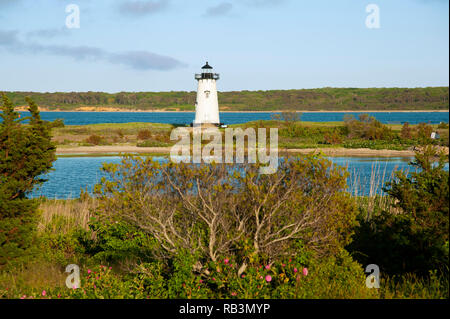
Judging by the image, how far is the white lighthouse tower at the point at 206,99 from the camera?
54.5 m

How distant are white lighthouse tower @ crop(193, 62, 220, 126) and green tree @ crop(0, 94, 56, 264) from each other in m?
45.8

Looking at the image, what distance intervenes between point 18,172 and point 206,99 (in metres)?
46.9

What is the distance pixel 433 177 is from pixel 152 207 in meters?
4.97

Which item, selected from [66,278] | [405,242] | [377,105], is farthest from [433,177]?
[377,105]

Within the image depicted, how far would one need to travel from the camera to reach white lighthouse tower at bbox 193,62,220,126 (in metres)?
54.5

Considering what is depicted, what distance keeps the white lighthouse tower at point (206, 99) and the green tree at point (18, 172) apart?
45755 millimetres

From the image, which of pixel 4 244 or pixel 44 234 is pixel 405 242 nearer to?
pixel 4 244

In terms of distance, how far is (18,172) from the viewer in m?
8.80

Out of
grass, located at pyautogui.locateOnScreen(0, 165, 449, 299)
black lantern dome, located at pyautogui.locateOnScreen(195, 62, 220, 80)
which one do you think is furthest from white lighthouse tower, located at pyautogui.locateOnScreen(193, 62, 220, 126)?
grass, located at pyautogui.locateOnScreen(0, 165, 449, 299)

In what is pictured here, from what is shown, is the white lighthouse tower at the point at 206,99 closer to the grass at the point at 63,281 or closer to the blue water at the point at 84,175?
the blue water at the point at 84,175

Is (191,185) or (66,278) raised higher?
(191,185)

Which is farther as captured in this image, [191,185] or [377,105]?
[377,105]

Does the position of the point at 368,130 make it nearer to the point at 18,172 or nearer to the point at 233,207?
the point at 18,172
